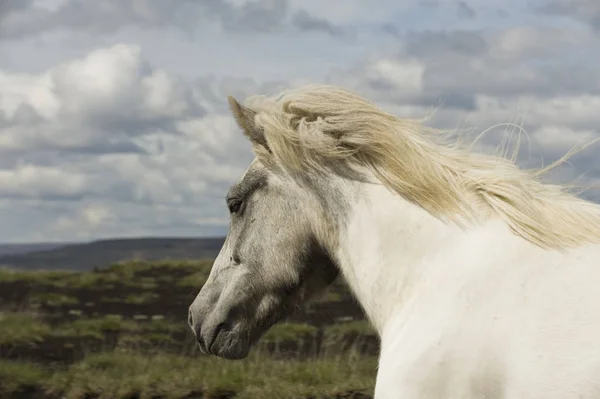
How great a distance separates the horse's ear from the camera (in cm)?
421

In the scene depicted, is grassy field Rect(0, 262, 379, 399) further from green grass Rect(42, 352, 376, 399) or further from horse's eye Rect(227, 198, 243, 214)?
horse's eye Rect(227, 198, 243, 214)

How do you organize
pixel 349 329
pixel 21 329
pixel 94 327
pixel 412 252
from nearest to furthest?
pixel 412 252, pixel 21 329, pixel 349 329, pixel 94 327

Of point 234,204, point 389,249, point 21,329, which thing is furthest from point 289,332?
point 389,249

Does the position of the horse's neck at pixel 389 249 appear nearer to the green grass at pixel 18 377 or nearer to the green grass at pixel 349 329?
the green grass at pixel 18 377

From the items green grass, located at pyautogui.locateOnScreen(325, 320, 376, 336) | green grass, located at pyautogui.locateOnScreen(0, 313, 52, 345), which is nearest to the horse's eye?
green grass, located at pyautogui.locateOnScreen(325, 320, 376, 336)

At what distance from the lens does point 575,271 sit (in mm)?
3107

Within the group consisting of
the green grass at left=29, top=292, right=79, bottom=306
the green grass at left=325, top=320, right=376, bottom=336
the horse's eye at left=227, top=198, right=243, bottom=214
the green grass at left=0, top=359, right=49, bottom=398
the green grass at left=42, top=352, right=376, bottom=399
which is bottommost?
the green grass at left=0, top=359, right=49, bottom=398

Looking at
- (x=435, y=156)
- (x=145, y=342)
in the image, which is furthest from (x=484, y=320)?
(x=145, y=342)

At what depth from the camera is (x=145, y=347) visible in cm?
1221

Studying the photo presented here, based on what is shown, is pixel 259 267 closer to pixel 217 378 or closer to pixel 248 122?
pixel 248 122

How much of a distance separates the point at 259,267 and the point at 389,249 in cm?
78

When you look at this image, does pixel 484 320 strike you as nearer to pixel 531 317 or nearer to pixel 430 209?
pixel 531 317

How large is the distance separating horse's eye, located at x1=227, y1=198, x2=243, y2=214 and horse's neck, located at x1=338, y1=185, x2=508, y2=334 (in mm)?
632

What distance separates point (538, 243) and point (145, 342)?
32.7ft
